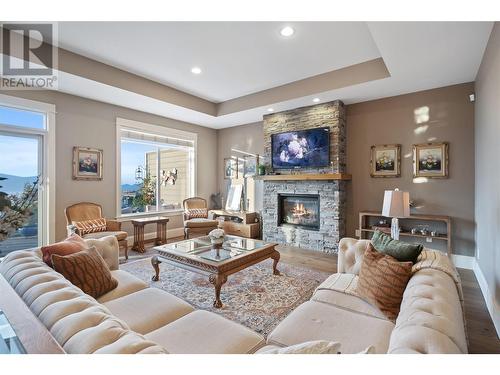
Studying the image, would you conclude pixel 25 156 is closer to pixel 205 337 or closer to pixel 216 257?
pixel 216 257

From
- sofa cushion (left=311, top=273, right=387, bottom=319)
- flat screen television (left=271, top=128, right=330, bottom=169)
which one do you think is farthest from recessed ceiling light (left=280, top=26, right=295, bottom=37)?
sofa cushion (left=311, top=273, right=387, bottom=319)

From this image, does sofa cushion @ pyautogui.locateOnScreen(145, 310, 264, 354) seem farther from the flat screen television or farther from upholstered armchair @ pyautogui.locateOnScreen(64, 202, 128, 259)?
the flat screen television

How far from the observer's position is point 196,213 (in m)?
5.77

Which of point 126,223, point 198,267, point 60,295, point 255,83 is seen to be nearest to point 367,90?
point 255,83

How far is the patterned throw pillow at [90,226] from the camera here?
3.95 metres

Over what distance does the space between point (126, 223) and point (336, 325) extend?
4.64 m

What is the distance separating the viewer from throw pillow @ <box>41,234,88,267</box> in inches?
71.3

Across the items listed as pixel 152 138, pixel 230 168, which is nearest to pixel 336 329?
pixel 152 138

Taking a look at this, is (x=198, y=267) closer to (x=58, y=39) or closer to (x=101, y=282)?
(x=101, y=282)

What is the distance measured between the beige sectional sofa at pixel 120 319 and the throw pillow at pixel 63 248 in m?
0.08

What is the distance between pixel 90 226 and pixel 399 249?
4252 millimetres

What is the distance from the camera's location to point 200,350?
1298 mm

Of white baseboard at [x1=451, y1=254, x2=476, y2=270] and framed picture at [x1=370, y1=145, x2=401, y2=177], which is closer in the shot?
white baseboard at [x1=451, y1=254, x2=476, y2=270]

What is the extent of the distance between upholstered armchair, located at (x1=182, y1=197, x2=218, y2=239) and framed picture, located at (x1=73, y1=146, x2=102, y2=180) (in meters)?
1.83
